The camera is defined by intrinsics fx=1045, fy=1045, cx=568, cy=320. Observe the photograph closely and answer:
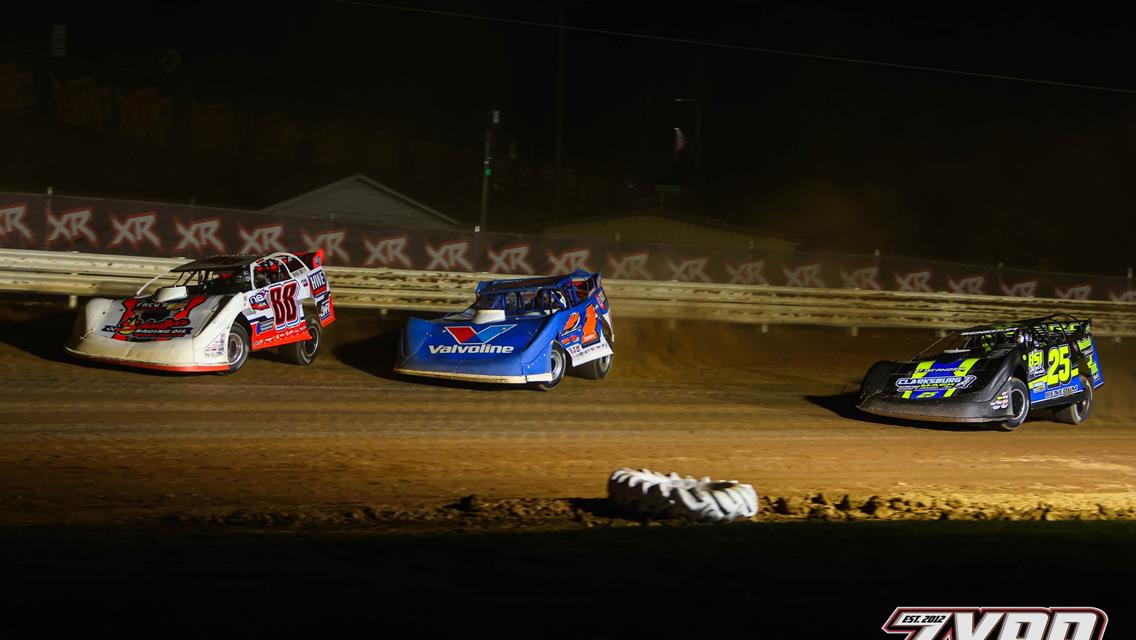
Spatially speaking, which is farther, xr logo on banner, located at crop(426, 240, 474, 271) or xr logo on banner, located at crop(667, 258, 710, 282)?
xr logo on banner, located at crop(667, 258, 710, 282)

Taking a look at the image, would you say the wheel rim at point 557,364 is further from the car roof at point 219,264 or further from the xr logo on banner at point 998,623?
the xr logo on banner at point 998,623

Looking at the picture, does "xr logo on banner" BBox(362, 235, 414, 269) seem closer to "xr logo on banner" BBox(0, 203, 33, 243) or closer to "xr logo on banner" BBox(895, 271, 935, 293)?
"xr logo on banner" BBox(0, 203, 33, 243)

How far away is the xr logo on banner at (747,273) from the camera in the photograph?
23750 mm

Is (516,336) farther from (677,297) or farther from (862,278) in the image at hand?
(862,278)

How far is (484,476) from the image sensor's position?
29.3ft

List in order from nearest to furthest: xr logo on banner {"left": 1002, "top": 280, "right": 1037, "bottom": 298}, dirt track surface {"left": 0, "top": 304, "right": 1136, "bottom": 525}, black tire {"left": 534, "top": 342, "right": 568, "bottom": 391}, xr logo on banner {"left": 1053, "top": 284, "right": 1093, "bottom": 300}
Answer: dirt track surface {"left": 0, "top": 304, "right": 1136, "bottom": 525}, black tire {"left": 534, "top": 342, "right": 568, "bottom": 391}, xr logo on banner {"left": 1002, "top": 280, "right": 1037, "bottom": 298}, xr logo on banner {"left": 1053, "top": 284, "right": 1093, "bottom": 300}

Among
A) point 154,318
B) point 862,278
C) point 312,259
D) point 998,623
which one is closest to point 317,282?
point 312,259

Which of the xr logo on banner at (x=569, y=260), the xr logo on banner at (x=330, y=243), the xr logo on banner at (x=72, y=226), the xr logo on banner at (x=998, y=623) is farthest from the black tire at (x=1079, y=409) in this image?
the xr logo on banner at (x=72, y=226)

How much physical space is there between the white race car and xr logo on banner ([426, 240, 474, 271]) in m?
7.56

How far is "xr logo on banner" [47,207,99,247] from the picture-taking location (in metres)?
19.5

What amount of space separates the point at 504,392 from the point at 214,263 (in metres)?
4.11

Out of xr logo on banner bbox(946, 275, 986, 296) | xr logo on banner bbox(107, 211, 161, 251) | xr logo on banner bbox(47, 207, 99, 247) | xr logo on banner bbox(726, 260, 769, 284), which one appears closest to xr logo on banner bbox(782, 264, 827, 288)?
xr logo on banner bbox(726, 260, 769, 284)

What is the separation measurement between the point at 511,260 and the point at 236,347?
380 inches

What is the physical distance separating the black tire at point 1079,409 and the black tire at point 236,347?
10523mm
